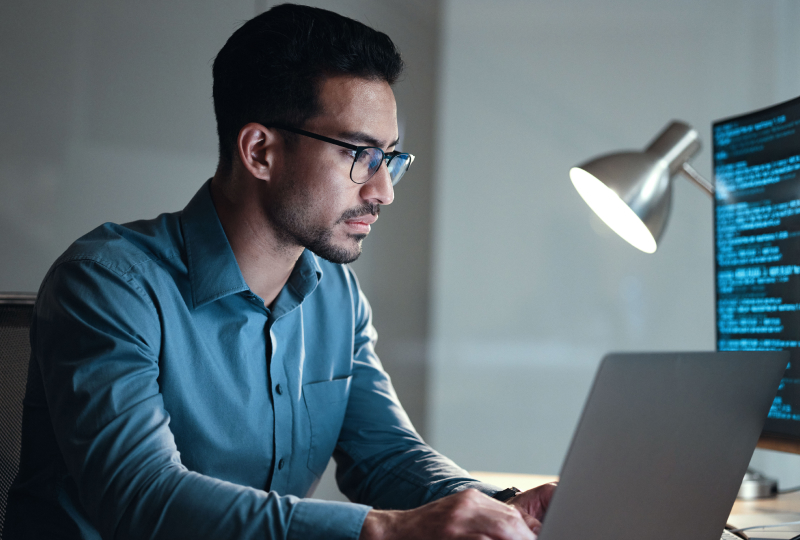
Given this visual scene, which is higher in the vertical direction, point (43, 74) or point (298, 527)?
point (43, 74)

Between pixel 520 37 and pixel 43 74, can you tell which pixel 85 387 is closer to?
pixel 43 74

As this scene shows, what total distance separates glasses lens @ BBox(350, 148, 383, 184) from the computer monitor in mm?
613

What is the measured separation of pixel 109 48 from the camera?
1.48 metres

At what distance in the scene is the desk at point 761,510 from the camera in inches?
37.3

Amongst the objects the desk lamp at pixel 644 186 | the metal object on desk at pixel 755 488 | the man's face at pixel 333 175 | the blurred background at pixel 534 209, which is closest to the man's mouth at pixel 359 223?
the man's face at pixel 333 175

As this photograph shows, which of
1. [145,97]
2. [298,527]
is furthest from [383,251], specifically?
[298,527]

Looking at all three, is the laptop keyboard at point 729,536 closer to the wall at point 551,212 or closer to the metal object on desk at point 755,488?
the metal object on desk at point 755,488

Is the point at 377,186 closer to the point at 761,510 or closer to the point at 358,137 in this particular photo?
the point at 358,137

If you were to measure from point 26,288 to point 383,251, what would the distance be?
108 centimetres

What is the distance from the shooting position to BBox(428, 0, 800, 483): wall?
2.08 metres

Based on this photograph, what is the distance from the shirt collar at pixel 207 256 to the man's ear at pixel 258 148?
89mm

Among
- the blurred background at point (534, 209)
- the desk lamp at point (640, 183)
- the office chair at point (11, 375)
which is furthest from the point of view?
the blurred background at point (534, 209)

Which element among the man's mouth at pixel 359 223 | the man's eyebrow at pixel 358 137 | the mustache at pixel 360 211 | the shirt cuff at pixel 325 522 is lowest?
the shirt cuff at pixel 325 522

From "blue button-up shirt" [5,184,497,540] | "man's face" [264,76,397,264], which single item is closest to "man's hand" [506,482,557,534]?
"blue button-up shirt" [5,184,497,540]
